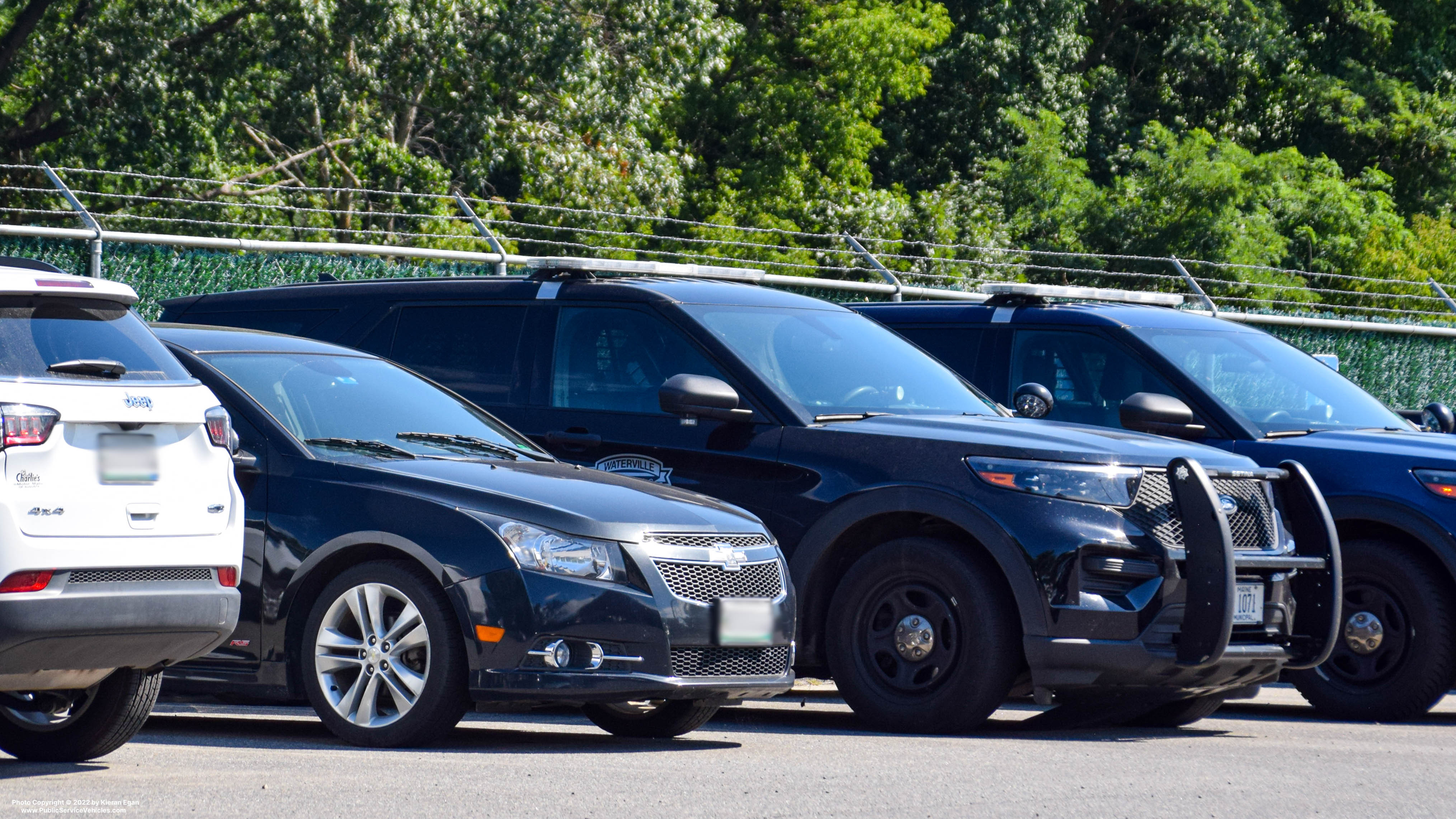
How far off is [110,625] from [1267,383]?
20.4 feet

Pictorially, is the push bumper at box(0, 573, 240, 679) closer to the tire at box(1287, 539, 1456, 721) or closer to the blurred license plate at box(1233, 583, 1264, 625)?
the blurred license plate at box(1233, 583, 1264, 625)

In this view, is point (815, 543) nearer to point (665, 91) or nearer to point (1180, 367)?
point (1180, 367)

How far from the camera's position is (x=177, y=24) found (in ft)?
68.9

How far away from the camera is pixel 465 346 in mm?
8875

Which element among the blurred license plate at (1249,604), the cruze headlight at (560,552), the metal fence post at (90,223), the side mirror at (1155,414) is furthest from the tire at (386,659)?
the metal fence post at (90,223)

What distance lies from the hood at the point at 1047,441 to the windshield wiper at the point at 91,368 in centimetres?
327

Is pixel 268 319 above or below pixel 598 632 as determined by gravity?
above

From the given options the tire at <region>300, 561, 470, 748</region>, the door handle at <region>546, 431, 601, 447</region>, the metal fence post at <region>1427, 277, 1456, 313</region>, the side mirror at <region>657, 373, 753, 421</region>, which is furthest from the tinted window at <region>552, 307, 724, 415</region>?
the metal fence post at <region>1427, 277, 1456, 313</region>

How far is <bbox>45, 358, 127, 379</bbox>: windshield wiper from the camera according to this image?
543cm

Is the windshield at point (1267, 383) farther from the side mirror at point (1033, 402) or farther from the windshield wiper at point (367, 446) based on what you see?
the windshield wiper at point (367, 446)

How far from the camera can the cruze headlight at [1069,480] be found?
7.37 metres

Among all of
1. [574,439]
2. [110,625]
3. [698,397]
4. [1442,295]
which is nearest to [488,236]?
[574,439]

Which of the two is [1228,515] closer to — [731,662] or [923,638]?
[923,638]

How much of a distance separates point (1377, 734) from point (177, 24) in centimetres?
1643
